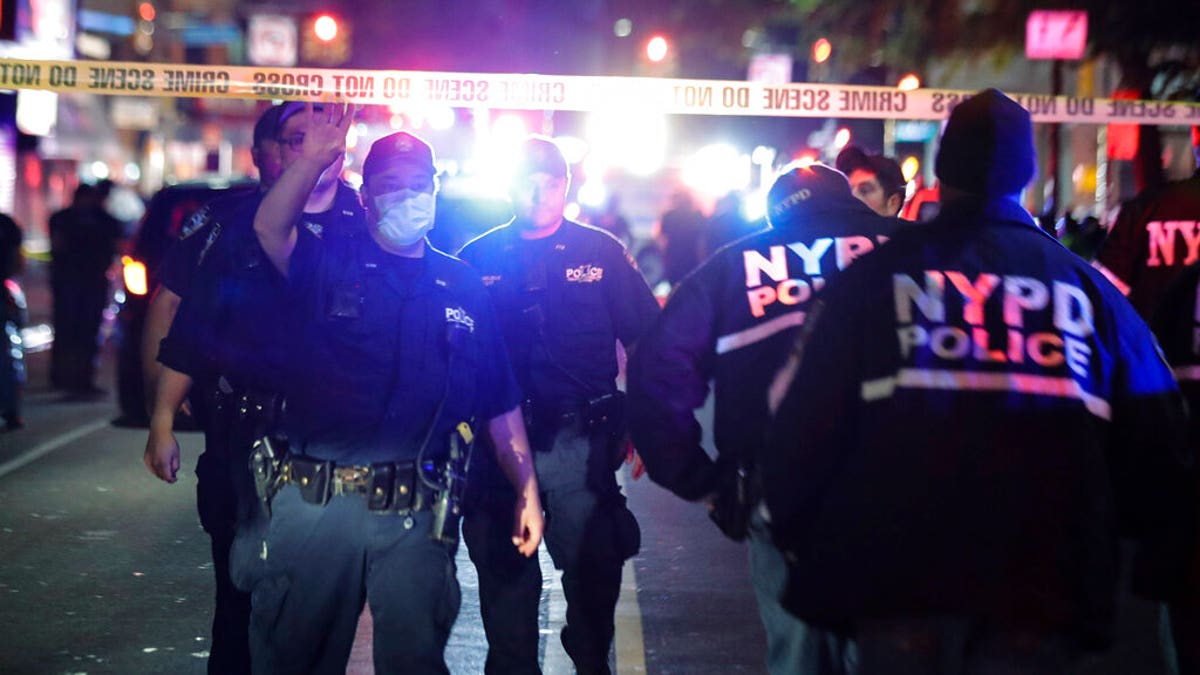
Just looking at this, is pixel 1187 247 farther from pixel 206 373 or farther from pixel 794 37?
pixel 794 37

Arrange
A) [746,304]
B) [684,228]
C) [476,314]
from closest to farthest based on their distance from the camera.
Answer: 1. [746,304]
2. [476,314]
3. [684,228]

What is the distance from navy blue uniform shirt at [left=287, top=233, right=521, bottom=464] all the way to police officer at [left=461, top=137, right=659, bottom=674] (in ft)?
3.59

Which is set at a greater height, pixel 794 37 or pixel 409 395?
pixel 794 37

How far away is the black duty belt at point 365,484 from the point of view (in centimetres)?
402

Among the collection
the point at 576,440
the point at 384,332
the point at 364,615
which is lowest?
the point at 364,615

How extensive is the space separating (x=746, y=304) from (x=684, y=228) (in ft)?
45.5

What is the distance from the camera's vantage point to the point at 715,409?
13.7 feet

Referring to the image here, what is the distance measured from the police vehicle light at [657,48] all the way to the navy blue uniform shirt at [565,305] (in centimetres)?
1698

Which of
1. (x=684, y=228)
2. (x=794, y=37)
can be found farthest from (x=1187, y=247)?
(x=794, y=37)

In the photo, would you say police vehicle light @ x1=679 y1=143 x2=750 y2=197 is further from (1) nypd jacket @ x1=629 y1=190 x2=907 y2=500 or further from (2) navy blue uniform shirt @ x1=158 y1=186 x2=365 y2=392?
(1) nypd jacket @ x1=629 y1=190 x2=907 y2=500

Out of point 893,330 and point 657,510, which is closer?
point 893,330

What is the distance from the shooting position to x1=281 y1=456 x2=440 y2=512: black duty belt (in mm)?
4016

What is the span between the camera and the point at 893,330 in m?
2.96

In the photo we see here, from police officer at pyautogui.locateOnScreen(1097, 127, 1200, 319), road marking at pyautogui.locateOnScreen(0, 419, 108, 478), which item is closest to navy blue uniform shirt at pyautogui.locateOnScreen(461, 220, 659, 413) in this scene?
police officer at pyautogui.locateOnScreen(1097, 127, 1200, 319)
